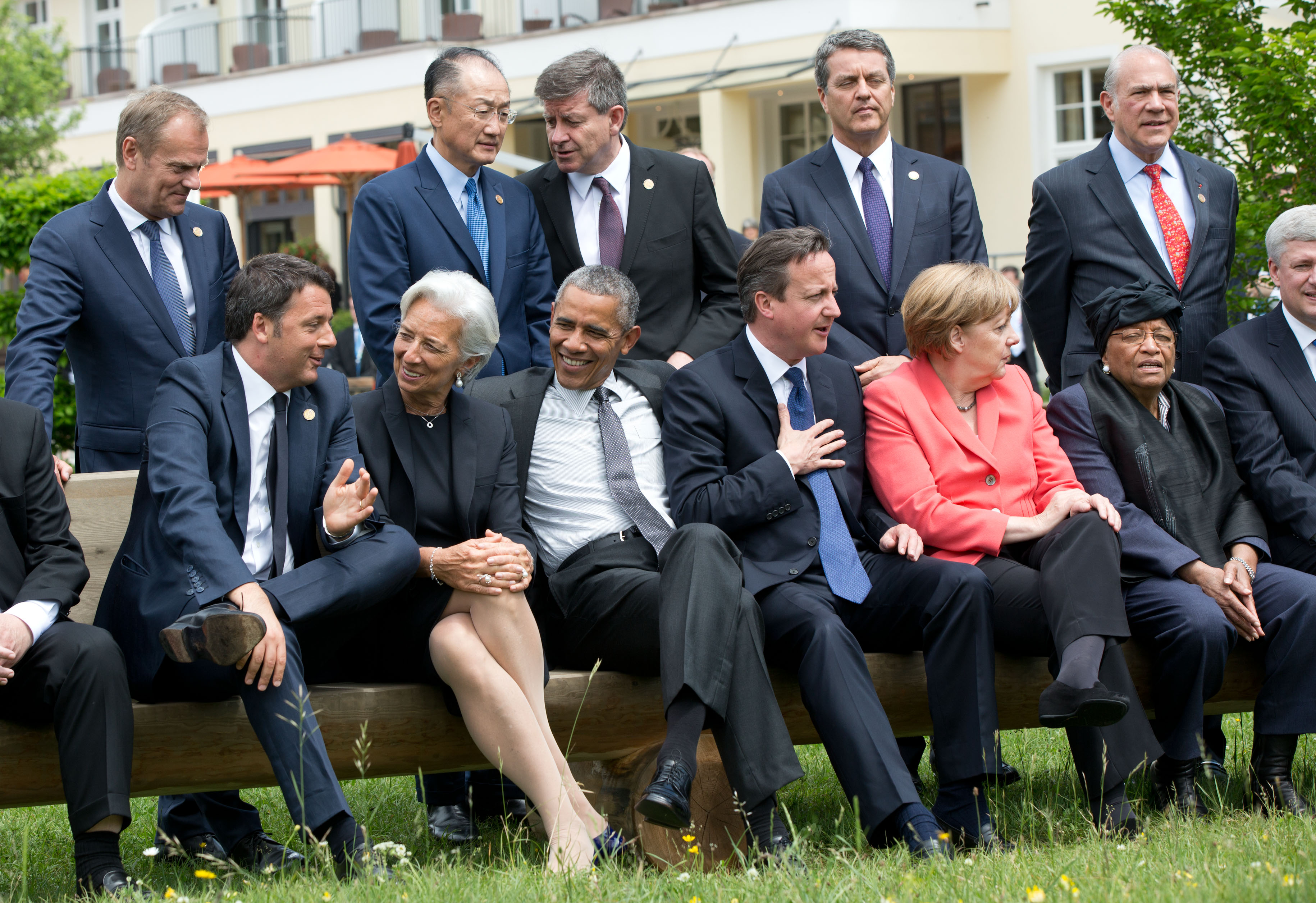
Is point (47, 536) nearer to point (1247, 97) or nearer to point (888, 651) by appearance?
point (888, 651)

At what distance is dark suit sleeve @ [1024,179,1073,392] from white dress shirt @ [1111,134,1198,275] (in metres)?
0.29

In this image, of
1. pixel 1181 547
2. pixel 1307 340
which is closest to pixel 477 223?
pixel 1181 547

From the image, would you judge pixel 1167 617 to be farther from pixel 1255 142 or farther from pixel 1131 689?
pixel 1255 142

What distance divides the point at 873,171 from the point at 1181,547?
186 cm

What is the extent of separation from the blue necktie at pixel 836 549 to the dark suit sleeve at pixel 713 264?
1050 mm

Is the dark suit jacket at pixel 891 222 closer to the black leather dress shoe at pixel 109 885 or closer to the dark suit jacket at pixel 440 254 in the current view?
the dark suit jacket at pixel 440 254

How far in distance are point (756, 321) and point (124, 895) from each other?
258cm

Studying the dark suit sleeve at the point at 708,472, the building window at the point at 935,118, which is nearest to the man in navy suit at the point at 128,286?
the dark suit sleeve at the point at 708,472

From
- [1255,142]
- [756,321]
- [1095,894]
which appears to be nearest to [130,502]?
[756,321]

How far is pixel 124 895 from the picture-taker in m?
3.49

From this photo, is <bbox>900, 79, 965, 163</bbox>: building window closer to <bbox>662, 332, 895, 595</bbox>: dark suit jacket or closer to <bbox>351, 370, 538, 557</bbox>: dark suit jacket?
<bbox>662, 332, 895, 595</bbox>: dark suit jacket

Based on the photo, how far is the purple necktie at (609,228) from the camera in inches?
218

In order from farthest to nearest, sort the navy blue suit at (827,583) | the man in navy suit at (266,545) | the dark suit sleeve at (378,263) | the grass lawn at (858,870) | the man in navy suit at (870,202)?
the man in navy suit at (870,202), the dark suit sleeve at (378,263), the navy blue suit at (827,583), the man in navy suit at (266,545), the grass lawn at (858,870)

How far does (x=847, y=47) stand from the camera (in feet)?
18.2
